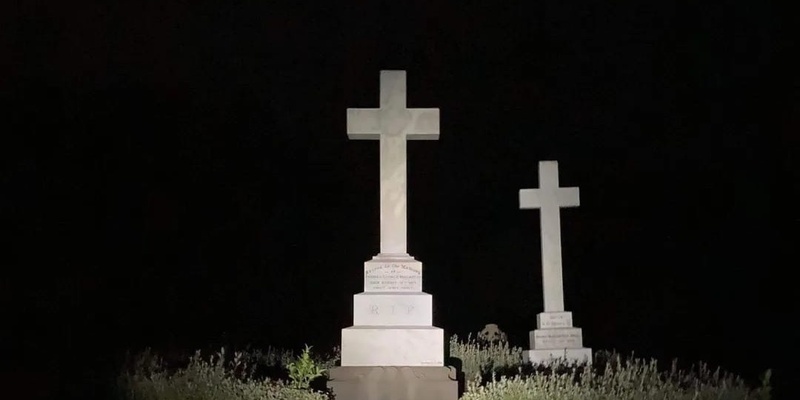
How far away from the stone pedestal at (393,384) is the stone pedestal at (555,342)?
11.7 ft

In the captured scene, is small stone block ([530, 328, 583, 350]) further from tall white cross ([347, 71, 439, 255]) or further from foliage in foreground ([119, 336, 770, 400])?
tall white cross ([347, 71, 439, 255])

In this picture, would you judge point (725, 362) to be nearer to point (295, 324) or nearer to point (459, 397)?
point (459, 397)

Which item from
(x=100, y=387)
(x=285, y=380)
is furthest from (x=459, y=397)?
(x=100, y=387)

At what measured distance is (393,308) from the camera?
25.5ft

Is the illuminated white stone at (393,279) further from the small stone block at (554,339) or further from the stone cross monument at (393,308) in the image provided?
the small stone block at (554,339)

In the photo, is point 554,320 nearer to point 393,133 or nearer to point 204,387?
point 393,133

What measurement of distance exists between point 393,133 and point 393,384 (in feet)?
8.89

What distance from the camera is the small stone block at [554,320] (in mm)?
10977

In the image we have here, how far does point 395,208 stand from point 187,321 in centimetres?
1051

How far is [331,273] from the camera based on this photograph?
19.9 m

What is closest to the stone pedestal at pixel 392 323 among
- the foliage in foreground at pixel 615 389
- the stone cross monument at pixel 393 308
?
the stone cross monument at pixel 393 308

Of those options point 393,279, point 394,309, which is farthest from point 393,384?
point 393,279

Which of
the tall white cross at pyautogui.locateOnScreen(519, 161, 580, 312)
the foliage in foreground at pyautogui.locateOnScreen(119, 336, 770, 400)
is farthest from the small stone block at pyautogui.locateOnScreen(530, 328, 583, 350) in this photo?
the foliage in foreground at pyautogui.locateOnScreen(119, 336, 770, 400)

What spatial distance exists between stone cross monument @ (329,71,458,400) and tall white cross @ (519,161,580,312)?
329 cm
